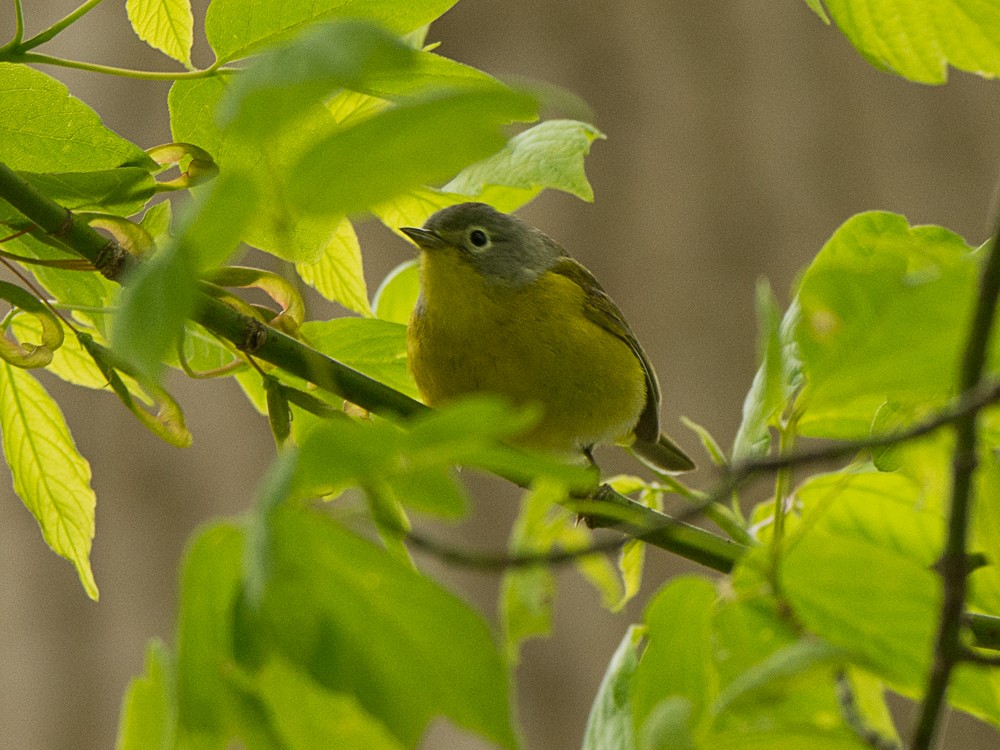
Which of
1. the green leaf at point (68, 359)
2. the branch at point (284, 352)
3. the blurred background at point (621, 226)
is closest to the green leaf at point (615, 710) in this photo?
the branch at point (284, 352)

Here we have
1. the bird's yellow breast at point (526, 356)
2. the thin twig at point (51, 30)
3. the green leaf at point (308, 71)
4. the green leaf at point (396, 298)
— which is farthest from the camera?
the bird's yellow breast at point (526, 356)

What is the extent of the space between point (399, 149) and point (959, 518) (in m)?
0.17

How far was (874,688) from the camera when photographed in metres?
0.51

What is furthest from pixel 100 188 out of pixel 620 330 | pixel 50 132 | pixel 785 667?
pixel 620 330

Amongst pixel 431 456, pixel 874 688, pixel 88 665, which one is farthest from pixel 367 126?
pixel 88 665

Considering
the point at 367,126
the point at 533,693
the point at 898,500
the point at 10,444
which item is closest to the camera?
the point at 367,126

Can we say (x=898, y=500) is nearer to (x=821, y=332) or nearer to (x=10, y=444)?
(x=821, y=332)

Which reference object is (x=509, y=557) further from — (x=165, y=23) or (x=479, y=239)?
(x=479, y=239)

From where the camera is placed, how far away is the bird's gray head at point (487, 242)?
1.50 m

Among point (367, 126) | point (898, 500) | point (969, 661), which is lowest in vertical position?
point (898, 500)

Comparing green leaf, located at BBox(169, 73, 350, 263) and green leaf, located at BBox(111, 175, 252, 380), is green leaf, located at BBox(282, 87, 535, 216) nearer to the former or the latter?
green leaf, located at BBox(111, 175, 252, 380)

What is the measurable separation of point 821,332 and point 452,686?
152mm

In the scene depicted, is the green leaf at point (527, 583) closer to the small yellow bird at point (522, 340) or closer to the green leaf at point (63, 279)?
the green leaf at point (63, 279)

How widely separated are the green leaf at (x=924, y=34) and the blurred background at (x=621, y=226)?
2.28 metres
